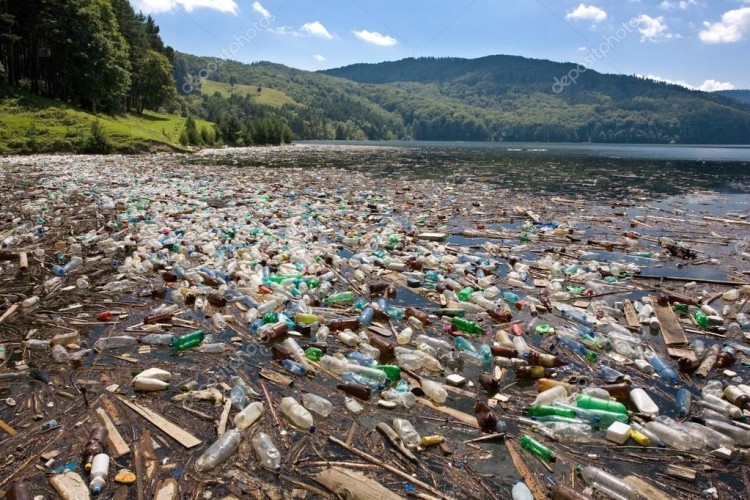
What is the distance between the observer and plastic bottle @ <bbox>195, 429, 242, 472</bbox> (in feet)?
10.2

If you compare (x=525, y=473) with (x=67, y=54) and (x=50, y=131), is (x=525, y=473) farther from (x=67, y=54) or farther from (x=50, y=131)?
(x=67, y=54)

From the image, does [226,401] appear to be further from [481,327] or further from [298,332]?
[481,327]

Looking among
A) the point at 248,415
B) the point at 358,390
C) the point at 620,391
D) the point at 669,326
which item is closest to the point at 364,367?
the point at 358,390

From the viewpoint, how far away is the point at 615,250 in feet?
33.3

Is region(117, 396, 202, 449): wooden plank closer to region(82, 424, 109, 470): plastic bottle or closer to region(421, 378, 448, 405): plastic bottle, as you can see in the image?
region(82, 424, 109, 470): plastic bottle

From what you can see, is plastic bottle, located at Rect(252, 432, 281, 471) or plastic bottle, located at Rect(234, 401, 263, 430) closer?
plastic bottle, located at Rect(252, 432, 281, 471)

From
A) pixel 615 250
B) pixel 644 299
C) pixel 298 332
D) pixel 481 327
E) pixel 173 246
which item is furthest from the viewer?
pixel 615 250

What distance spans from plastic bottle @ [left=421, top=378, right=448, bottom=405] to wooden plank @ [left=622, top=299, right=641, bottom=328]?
3.42 m

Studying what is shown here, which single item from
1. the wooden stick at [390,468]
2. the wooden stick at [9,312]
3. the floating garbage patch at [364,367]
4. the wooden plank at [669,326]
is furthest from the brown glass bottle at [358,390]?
the wooden stick at [9,312]

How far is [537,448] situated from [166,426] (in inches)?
121

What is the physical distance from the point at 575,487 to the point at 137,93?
88338mm

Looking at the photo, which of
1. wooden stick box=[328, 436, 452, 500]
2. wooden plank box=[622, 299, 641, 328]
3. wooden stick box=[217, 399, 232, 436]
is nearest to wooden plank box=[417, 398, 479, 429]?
wooden stick box=[328, 436, 452, 500]

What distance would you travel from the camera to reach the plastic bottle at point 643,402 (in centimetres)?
394

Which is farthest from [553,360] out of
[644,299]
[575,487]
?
[644,299]
